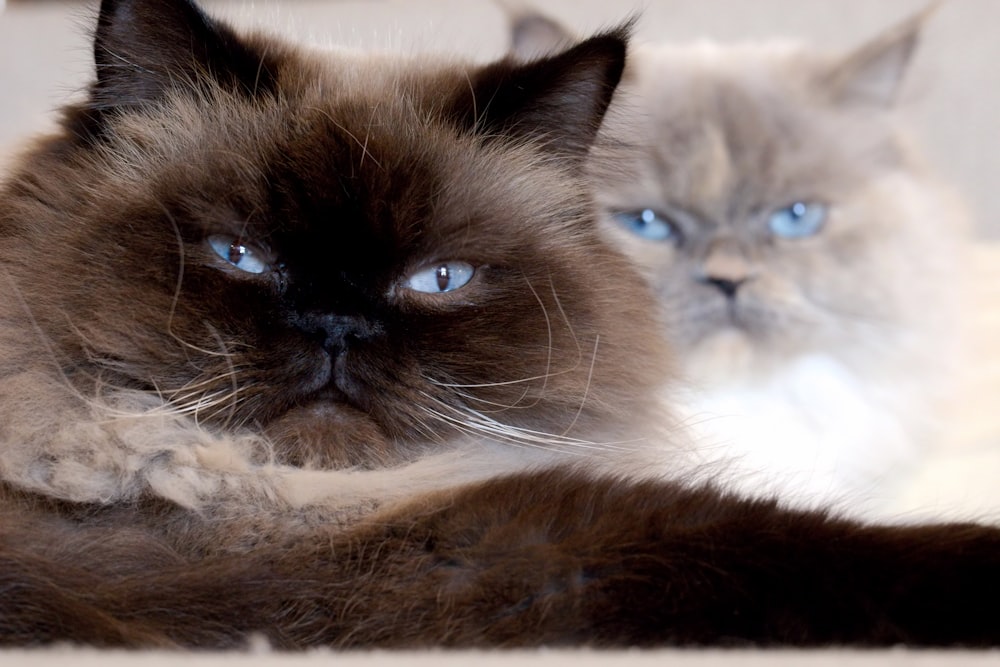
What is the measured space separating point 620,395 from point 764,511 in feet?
1.11

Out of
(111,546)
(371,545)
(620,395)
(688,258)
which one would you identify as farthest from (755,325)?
(111,546)

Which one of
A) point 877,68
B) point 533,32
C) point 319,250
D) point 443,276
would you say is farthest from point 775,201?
point 319,250

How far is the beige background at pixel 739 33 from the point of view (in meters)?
2.55

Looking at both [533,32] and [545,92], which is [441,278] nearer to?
[545,92]

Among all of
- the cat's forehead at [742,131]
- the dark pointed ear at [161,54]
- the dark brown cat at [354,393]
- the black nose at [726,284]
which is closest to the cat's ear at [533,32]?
the cat's forehead at [742,131]

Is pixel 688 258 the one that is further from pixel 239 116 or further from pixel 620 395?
pixel 239 116

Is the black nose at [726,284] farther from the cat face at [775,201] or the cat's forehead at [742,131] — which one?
the cat's forehead at [742,131]

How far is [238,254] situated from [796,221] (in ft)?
4.56

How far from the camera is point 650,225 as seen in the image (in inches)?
83.3

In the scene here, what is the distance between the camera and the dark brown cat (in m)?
0.89

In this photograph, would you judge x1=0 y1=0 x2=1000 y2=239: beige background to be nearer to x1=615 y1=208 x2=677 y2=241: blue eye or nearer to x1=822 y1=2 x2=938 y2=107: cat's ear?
x1=822 y1=2 x2=938 y2=107: cat's ear

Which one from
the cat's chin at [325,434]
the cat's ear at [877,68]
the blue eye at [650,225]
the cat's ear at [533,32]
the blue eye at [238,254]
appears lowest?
the blue eye at [650,225]

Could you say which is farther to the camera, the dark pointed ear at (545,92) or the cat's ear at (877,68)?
the cat's ear at (877,68)

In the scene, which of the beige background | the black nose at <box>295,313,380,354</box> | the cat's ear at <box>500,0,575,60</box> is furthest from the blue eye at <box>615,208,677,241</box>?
the black nose at <box>295,313,380,354</box>
